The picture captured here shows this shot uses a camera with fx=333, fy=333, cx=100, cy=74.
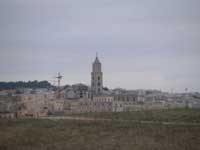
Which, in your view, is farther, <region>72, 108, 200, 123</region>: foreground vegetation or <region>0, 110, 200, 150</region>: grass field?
<region>72, 108, 200, 123</region>: foreground vegetation

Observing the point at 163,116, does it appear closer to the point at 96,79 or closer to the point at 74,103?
the point at 74,103

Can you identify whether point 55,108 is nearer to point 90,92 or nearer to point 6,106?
point 6,106

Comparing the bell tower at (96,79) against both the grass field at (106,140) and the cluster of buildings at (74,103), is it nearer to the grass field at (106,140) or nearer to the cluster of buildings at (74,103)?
the cluster of buildings at (74,103)

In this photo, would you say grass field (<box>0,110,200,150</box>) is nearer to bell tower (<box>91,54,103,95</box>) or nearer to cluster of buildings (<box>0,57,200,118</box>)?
cluster of buildings (<box>0,57,200,118</box>)

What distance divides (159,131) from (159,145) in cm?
831

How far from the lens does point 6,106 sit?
84.9 metres

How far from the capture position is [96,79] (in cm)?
10694

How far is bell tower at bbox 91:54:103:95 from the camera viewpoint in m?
107

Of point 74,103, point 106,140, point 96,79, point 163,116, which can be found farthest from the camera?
point 96,79

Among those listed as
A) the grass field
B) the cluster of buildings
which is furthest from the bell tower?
the grass field

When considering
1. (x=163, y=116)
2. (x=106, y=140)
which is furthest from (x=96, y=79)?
(x=106, y=140)

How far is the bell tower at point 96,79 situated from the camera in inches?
4202

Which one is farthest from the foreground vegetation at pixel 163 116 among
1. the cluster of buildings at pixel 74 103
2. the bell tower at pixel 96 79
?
the bell tower at pixel 96 79

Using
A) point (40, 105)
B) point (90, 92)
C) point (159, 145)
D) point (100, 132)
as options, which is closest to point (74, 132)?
point (100, 132)
